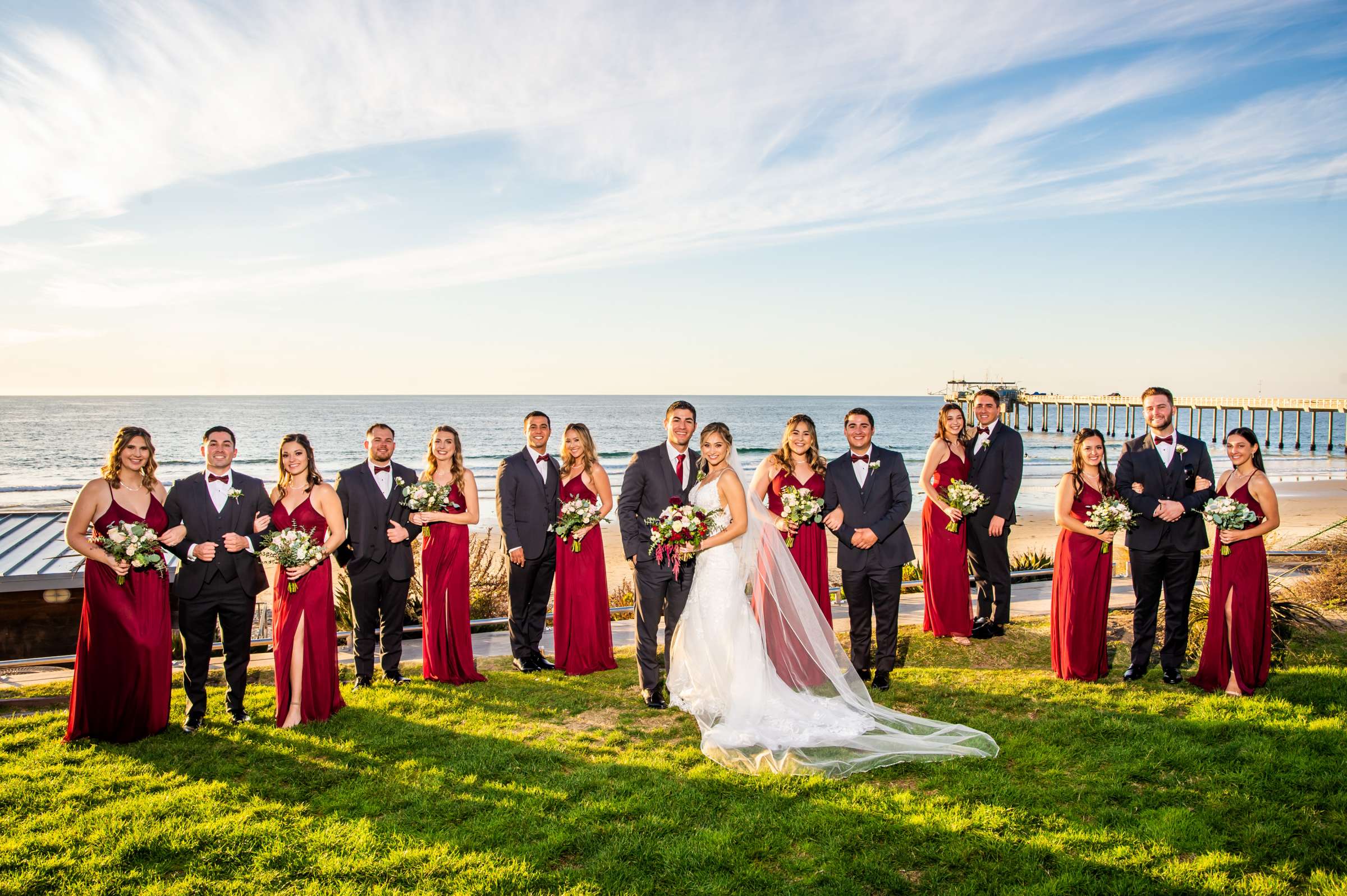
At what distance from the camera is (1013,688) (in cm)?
660

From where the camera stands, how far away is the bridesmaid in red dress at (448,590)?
7.05 metres

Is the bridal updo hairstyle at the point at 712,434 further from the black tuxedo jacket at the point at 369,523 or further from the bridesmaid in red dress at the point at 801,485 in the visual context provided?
the black tuxedo jacket at the point at 369,523

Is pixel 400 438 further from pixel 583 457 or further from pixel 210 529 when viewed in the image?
pixel 210 529

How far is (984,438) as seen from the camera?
840 cm

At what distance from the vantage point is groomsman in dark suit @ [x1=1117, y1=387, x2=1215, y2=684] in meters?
6.68

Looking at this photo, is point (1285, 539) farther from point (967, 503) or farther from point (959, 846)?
point (959, 846)

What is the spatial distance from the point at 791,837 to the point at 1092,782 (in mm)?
2057

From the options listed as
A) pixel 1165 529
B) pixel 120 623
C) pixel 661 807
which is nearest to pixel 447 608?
pixel 120 623

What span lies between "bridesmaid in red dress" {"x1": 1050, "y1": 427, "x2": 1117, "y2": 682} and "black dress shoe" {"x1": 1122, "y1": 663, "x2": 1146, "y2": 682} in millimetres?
160

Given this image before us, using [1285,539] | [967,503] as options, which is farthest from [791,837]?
[1285,539]

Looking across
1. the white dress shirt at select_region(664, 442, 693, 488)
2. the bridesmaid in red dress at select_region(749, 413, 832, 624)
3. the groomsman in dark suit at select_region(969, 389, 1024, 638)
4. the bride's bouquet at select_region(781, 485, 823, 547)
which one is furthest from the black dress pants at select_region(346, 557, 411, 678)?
the groomsman in dark suit at select_region(969, 389, 1024, 638)

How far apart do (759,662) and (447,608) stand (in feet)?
9.78

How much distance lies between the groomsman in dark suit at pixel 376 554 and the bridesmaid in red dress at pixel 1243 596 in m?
7.04

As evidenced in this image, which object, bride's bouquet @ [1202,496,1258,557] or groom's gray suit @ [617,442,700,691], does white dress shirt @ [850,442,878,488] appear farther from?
bride's bouquet @ [1202,496,1258,557]
